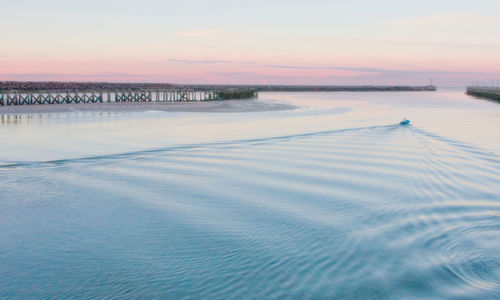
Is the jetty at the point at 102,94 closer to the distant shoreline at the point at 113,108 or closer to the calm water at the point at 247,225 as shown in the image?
the distant shoreline at the point at 113,108

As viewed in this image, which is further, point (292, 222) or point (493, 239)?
point (292, 222)

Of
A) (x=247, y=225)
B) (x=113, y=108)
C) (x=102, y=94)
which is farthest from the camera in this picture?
(x=102, y=94)

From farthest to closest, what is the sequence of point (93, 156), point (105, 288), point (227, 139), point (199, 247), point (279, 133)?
point (279, 133) < point (227, 139) < point (93, 156) < point (199, 247) < point (105, 288)

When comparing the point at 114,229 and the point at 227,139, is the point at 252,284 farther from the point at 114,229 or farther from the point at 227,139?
the point at 227,139

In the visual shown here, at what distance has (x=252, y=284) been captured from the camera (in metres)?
4.88

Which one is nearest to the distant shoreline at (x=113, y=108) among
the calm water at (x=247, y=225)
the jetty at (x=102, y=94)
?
the jetty at (x=102, y=94)

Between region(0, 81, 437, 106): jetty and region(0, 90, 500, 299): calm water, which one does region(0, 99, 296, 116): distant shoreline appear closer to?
region(0, 81, 437, 106): jetty

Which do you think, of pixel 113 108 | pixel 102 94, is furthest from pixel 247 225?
pixel 102 94

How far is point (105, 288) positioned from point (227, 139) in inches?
507

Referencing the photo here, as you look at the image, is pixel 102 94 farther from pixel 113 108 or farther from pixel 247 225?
pixel 247 225

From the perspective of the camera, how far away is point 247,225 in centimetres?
675

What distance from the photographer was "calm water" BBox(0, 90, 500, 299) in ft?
16.1

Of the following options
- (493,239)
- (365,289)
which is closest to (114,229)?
(365,289)

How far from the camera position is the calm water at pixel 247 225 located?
4.91m
